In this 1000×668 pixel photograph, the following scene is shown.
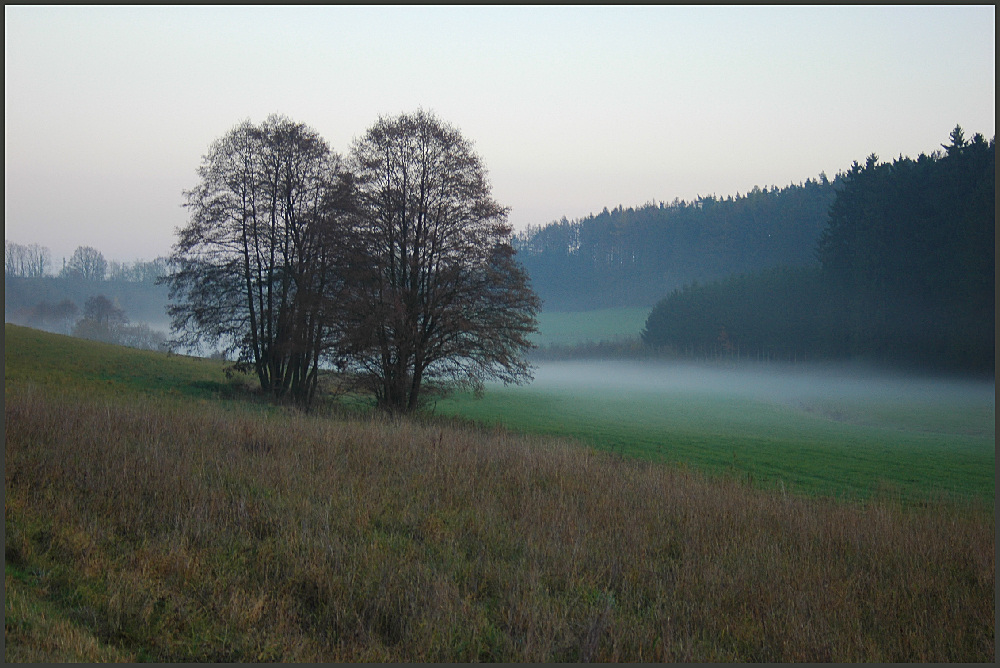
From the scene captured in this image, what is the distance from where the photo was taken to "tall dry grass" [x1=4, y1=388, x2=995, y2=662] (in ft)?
19.2

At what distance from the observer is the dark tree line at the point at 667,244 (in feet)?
367

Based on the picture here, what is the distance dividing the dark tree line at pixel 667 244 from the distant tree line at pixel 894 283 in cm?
3121

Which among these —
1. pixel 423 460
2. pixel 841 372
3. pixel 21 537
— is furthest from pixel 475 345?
pixel 841 372

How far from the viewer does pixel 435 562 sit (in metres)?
7.31

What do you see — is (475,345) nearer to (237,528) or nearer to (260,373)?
(260,373)

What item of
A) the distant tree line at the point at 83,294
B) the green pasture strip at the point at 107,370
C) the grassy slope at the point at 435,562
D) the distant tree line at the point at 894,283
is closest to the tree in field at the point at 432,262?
the green pasture strip at the point at 107,370

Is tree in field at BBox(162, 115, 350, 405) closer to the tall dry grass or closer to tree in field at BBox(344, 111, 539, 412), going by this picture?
tree in field at BBox(344, 111, 539, 412)

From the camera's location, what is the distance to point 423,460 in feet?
38.1

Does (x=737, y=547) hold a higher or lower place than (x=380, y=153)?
lower

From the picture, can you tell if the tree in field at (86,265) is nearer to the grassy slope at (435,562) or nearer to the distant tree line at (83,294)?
the distant tree line at (83,294)

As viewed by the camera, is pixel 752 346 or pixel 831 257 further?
pixel 752 346

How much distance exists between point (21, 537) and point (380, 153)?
74.5 ft

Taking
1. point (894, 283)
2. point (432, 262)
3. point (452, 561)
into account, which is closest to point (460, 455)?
point (452, 561)

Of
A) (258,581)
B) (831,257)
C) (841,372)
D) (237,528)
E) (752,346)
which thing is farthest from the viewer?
(752,346)
